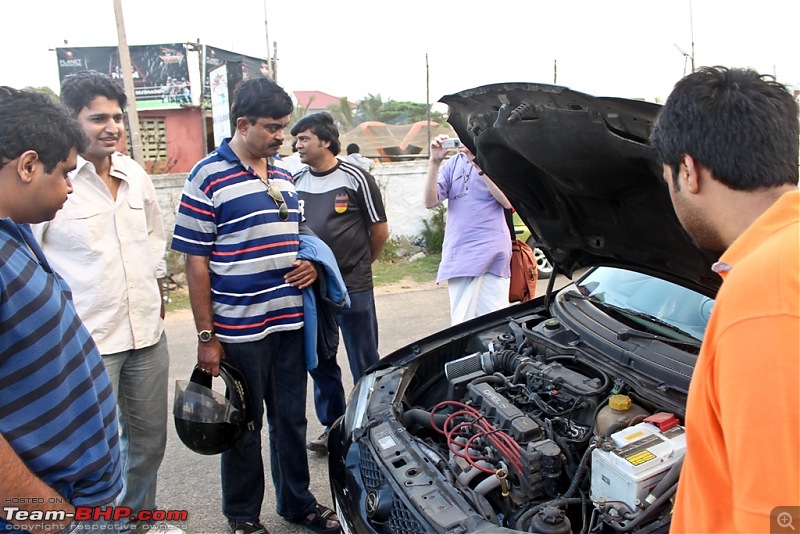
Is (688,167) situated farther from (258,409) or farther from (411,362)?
(258,409)

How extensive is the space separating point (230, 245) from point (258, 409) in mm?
787

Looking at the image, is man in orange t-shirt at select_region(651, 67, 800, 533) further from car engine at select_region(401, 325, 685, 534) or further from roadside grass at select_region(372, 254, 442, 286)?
roadside grass at select_region(372, 254, 442, 286)

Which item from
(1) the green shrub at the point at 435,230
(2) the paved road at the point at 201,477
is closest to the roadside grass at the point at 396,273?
(1) the green shrub at the point at 435,230

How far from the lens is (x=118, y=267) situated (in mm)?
2500

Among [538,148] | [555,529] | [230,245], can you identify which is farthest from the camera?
[230,245]

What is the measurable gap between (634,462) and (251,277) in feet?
5.66

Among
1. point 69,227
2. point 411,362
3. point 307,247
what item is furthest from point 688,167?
point 69,227

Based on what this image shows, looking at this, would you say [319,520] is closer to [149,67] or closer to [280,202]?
[280,202]

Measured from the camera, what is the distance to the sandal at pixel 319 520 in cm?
274

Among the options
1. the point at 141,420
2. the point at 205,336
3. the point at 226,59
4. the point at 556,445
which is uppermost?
the point at 226,59

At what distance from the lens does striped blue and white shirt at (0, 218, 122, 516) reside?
1.40 metres

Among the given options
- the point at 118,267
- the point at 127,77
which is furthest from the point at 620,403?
the point at 127,77

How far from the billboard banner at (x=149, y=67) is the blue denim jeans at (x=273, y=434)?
15390 mm

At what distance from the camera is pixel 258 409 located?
104 inches
